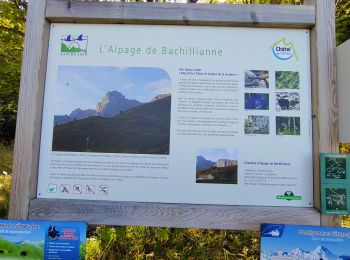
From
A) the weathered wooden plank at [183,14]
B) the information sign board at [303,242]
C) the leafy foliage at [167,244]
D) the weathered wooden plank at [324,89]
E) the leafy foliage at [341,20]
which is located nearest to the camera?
the information sign board at [303,242]

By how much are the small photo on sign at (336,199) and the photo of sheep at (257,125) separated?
1.69 feet

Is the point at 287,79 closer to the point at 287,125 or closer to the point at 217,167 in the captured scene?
the point at 287,125

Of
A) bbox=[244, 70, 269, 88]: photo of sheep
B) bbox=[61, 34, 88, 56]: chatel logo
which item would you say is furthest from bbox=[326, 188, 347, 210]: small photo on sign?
bbox=[61, 34, 88, 56]: chatel logo

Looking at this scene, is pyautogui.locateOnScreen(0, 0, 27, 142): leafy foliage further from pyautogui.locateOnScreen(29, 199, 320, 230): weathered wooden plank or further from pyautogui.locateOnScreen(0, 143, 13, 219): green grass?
pyautogui.locateOnScreen(29, 199, 320, 230): weathered wooden plank

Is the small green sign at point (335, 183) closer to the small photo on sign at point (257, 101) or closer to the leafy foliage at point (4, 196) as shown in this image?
the small photo on sign at point (257, 101)

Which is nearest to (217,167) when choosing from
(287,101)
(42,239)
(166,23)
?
(287,101)

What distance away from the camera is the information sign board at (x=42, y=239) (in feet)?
6.43

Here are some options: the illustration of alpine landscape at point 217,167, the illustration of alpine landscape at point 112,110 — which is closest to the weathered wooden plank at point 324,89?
the illustration of alpine landscape at point 217,167

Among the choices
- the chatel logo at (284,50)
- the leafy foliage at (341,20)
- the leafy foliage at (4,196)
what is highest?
the leafy foliage at (341,20)

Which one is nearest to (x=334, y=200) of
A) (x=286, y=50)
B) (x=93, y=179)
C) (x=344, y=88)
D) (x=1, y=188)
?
(x=344, y=88)

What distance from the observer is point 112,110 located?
2.12 metres

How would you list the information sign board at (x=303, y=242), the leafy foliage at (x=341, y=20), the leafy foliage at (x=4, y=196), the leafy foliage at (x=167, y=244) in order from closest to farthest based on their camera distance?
1. the information sign board at (x=303, y=242)
2. the leafy foliage at (x=167, y=244)
3. the leafy foliage at (x=4, y=196)
4. the leafy foliage at (x=341, y=20)

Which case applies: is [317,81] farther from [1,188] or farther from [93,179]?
[1,188]

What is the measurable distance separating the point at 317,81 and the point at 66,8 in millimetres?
1682
